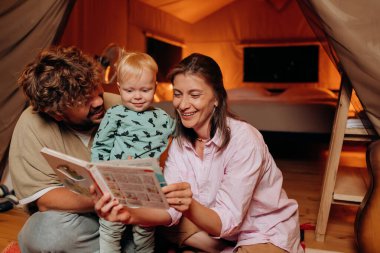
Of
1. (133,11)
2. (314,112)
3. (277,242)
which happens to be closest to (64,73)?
(277,242)

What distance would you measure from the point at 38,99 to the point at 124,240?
28.4 inches

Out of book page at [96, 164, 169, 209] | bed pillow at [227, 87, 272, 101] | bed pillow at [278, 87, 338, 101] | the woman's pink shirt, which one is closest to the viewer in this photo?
book page at [96, 164, 169, 209]

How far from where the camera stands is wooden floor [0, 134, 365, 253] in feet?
6.50

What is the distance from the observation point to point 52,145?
157cm

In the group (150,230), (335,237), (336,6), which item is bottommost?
(335,237)

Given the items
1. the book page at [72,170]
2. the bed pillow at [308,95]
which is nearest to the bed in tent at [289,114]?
the bed pillow at [308,95]

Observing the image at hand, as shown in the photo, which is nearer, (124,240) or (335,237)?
(124,240)

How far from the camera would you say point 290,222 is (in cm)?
158

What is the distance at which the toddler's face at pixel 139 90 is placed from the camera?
1.54m

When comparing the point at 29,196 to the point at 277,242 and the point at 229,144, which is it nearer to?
the point at 229,144

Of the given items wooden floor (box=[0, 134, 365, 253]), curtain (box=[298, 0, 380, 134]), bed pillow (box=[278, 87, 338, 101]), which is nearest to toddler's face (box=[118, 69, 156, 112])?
curtain (box=[298, 0, 380, 134])

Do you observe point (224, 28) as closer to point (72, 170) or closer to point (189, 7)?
point (189, 7)

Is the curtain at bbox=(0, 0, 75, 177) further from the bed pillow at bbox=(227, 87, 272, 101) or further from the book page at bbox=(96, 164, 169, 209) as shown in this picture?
the bed pillow at bbox=(227, 87, 272, 101)

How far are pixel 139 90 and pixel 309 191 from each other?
197 centimetres
